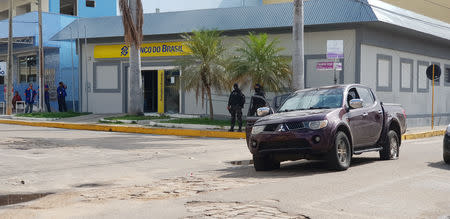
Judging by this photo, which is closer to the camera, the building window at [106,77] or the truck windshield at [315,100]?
the truck windshield at [315,100]

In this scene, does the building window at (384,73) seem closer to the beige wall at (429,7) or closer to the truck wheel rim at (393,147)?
the beige wall at (429,7)

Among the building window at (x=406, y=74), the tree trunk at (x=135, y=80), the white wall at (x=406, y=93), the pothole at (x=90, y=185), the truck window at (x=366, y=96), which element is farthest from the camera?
the building window at (x=406, y=74)

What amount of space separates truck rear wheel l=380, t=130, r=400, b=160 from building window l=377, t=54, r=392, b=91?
13.5 meters

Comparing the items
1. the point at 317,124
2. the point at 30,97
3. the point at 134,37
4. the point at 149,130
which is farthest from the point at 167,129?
the point at 30,97

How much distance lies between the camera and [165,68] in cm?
2889

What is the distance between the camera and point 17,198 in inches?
316

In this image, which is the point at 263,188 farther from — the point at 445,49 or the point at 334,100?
the point at 445,49

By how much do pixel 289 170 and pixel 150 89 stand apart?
20.4 m

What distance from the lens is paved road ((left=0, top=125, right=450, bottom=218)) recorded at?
6.73 metres

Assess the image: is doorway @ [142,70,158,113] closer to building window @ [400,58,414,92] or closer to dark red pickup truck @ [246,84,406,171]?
building window @ [400,58,414,92]

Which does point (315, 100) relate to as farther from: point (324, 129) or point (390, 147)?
point (390, 147)

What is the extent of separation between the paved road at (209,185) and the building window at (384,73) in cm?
1150

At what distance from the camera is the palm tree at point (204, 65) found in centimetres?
2338

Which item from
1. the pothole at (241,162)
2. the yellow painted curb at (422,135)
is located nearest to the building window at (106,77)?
the yellow painted curb at (422,135)
